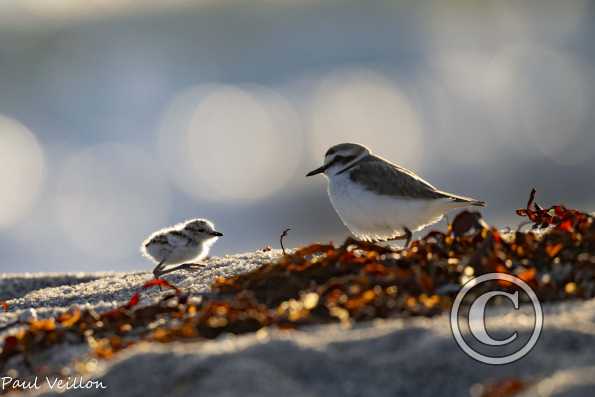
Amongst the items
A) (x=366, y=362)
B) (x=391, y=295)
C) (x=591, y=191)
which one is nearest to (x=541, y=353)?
(x=366, y=362)

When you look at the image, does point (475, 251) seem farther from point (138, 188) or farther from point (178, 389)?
point (138, 188)

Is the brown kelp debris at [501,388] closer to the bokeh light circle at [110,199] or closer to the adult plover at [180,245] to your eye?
the adult plover at [180,245]

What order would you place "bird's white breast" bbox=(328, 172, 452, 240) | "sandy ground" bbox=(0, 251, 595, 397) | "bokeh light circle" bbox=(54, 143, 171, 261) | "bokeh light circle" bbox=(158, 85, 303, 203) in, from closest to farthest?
"sandy ground" bbox=(0, 251, 595, 397), "bird's white breast" bbox=(328, 172, 452, 240), "bokeh light circle" bbox=(54, 143, 171, 261), "bokeh light circle" bbox=(158, 85, 303, 203)

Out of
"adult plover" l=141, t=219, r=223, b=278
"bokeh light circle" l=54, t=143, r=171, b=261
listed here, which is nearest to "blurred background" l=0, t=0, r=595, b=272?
"bokeh light circle" l=54, t=143, r=171, b=261

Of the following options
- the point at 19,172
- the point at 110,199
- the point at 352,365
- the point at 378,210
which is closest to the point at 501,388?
the point at 352,365

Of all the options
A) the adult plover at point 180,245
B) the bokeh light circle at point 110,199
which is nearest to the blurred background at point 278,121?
the bokeh light circle at point 110,199

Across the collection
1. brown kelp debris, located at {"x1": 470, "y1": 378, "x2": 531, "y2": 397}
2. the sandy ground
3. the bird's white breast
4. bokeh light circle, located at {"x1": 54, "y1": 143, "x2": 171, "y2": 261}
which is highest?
bokeh light circle, located at {"x1": 54, "y1": 143, "x2": 171, "y2": 261}

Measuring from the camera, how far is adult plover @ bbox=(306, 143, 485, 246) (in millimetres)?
6047

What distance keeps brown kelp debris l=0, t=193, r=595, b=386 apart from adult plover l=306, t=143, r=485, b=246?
1.32 m

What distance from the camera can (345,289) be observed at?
3.74 metres

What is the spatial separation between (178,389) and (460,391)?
0.90 meters

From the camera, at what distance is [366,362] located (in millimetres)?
2785

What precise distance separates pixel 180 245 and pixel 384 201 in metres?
2.39

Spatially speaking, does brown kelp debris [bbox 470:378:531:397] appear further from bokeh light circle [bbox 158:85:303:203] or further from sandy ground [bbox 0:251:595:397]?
bokeh light circle [bbox 158:85:303:203]
